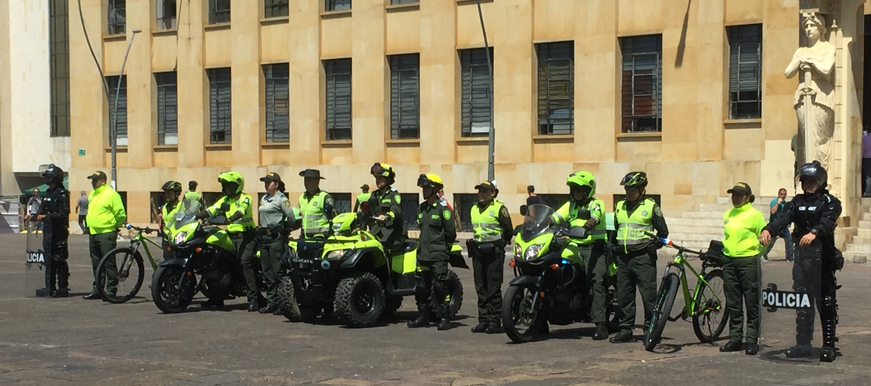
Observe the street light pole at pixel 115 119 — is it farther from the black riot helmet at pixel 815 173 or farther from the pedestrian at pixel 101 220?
the black riot helmet at pixel 815 173

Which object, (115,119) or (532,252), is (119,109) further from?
(532,252)

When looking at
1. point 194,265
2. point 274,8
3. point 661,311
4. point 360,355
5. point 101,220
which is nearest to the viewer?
point 360,355

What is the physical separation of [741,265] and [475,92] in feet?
80.3

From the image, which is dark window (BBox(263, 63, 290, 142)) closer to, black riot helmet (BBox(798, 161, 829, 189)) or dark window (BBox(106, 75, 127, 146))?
dark window (BBox(106, 75, 127, 146))

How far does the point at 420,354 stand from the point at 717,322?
313cm

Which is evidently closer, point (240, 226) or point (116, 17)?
point (240, 226)

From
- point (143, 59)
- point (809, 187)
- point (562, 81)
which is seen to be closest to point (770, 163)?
point (562, 81)

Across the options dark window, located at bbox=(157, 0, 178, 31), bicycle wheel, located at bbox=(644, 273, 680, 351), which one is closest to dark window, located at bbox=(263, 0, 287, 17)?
dark window, located at bbox=(157, 0, 178, 31)

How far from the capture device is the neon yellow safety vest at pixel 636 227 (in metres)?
12.8

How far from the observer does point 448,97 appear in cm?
3656

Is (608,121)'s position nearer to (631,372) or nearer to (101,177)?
(101,177)

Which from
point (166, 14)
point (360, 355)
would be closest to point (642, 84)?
point (166, 14)

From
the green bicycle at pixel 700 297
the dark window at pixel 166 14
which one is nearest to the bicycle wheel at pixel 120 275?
the green bicycle at pixel 700 297

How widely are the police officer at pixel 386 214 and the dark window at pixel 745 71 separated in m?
18.3
